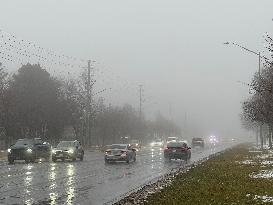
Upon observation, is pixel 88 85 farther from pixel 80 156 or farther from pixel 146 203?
pixel 146 203

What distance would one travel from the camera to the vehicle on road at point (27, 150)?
42781mm

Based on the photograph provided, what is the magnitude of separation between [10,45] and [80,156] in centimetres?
1088

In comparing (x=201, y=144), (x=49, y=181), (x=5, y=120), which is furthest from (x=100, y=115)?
(x=49, y=181)

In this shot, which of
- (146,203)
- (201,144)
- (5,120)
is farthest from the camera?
(201,144)

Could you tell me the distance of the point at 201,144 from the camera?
314 feet

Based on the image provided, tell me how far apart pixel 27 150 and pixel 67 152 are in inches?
127

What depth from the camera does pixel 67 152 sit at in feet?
148

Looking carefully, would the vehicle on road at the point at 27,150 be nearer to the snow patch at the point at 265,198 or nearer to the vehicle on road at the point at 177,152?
the vehicle on road at the point at 177,152

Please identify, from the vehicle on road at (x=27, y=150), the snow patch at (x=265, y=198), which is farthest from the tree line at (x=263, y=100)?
the vehicle on road at (x=27, y=150)

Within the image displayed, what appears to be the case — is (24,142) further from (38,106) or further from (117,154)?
(38,106)

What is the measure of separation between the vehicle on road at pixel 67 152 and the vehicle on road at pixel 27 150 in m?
1.55

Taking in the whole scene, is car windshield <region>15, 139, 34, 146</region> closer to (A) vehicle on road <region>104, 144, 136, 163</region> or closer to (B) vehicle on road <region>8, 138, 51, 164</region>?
(B) vehicle on road <region>8, 138, 51, 164</region>

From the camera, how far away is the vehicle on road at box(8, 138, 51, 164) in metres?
42.8

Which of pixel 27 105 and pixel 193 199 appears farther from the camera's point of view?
pixel 27 105
